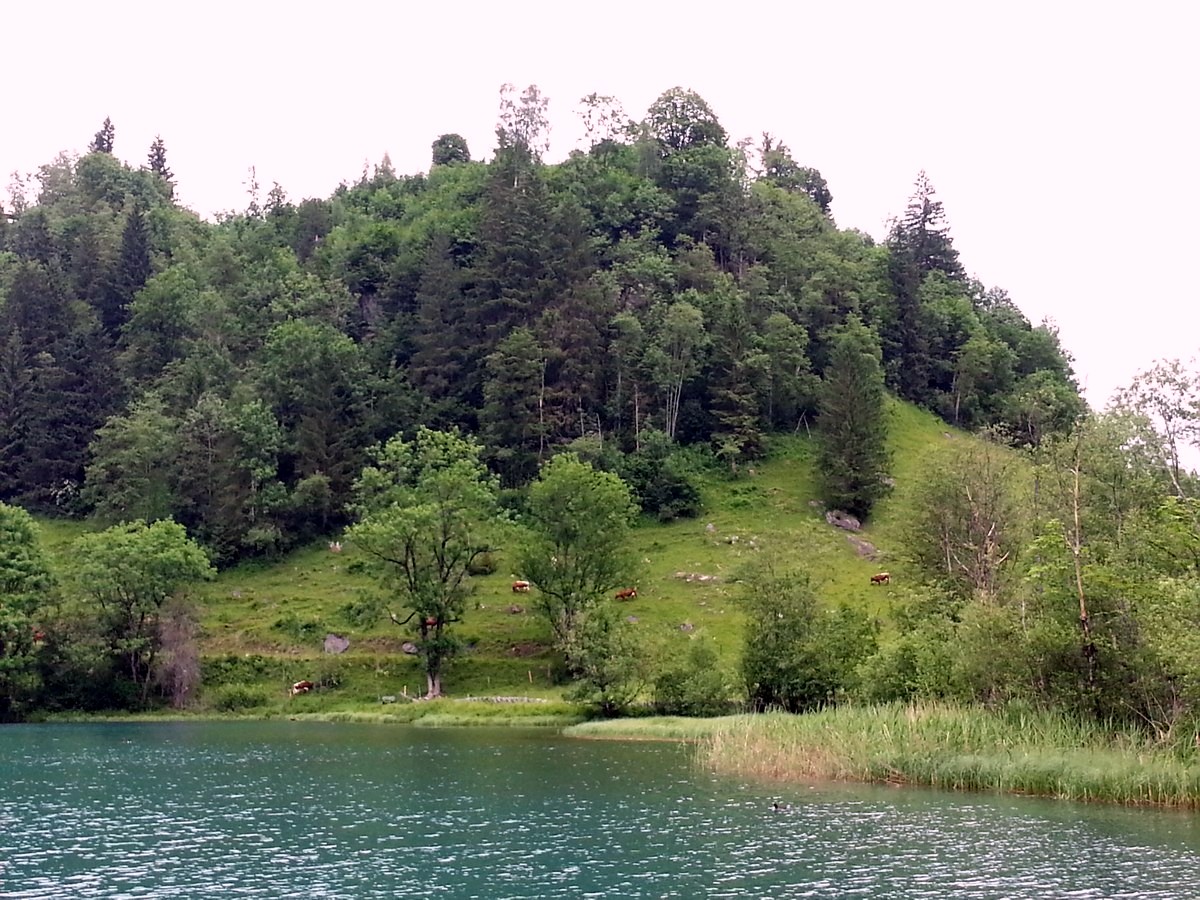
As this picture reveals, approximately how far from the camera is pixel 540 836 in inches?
1339

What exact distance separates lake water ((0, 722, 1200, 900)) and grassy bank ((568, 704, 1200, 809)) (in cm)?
141

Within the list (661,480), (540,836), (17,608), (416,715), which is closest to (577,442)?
(661,480)

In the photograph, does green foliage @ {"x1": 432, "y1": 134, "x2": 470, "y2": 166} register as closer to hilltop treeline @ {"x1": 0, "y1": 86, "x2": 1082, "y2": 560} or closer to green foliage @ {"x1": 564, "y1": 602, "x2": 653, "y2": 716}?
hilltop treeline @ {"x1": 0, "y1": 86, "x2": 1082, "y2": 560}

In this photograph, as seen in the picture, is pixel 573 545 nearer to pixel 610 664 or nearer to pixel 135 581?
pixel 610 664

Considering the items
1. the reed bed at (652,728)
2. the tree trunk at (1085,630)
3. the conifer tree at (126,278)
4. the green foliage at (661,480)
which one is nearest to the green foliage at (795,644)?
the reed bed at (652,728)

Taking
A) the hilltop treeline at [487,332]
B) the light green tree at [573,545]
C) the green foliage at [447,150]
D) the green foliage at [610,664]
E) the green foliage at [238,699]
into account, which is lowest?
the green foliage at [238,699]

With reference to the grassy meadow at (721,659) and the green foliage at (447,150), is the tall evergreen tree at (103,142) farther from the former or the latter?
the grassy meadow at (721,659)

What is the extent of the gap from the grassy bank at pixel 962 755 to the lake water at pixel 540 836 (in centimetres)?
141

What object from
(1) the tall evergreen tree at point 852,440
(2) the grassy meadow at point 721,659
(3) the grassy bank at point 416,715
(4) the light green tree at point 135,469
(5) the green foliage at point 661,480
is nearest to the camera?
(2) the grassy meadow at point 721,659

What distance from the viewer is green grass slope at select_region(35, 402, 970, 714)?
8281 centimetres

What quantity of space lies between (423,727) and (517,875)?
4805 cm

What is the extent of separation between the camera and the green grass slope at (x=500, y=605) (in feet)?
272

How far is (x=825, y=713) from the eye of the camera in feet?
168

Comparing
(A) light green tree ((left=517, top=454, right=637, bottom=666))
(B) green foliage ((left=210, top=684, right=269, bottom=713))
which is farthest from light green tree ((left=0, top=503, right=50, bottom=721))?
(A) light green tree ((left=517, top=454, right=637, bottom=666))
